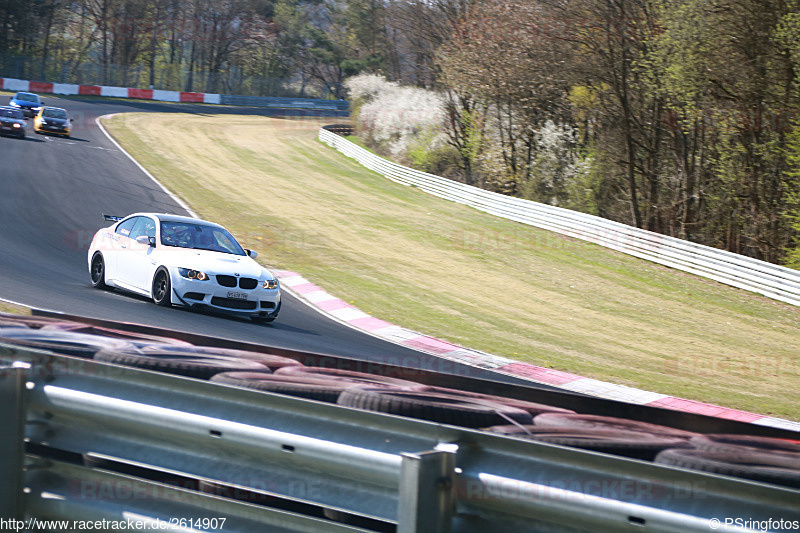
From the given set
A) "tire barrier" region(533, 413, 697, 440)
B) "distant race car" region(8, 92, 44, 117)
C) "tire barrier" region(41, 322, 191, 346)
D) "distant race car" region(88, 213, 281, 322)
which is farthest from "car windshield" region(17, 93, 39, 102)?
"tire barrier" region(533, 413, 697, 440)

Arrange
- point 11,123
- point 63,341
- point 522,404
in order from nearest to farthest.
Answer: point 522,404, point 63,341, point 11,123

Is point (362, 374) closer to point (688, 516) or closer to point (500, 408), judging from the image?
point (500, 408)

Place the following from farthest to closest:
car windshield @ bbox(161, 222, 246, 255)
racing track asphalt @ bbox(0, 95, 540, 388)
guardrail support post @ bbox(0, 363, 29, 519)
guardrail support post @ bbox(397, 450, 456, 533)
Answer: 1. car windshield @ bbox(161, 222, 246, 255)
2. racing track asphalt @ bbox(0, 95, 540, 388)
3. guardrail support post @ bbox(0, 363, 29, 519)
4. guardrail support post @ bbox(397, 450, 456, 533)

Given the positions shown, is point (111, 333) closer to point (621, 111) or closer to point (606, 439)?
point (606, 439)

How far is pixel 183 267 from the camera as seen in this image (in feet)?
38.7

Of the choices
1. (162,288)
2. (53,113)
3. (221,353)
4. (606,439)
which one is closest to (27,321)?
(221,353)

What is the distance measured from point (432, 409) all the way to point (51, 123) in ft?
126

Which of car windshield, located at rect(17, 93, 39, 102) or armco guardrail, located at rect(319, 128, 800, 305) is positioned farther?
car windshield, located at rect(17, 93, 39, 102)

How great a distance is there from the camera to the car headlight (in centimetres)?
1179

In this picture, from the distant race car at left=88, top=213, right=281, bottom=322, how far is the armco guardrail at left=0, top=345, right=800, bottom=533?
8646 millimetres

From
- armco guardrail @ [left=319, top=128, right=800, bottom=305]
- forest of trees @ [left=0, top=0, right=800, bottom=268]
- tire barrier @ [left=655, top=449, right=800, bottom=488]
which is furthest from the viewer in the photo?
forest of trees @ [left=0, top=0, right=800, bottom=268]

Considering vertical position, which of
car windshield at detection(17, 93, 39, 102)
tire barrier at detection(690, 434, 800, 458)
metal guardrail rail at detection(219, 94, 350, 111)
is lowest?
tire barrier at detection(690, 434, 800, 458)

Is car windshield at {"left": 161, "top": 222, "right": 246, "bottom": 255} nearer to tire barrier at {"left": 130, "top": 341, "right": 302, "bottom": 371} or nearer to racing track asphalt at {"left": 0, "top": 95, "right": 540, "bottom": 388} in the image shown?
racing track asphalt at {"left": 0, "top": 95, "right": 540, "bottom": 388}

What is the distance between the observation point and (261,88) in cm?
8444
